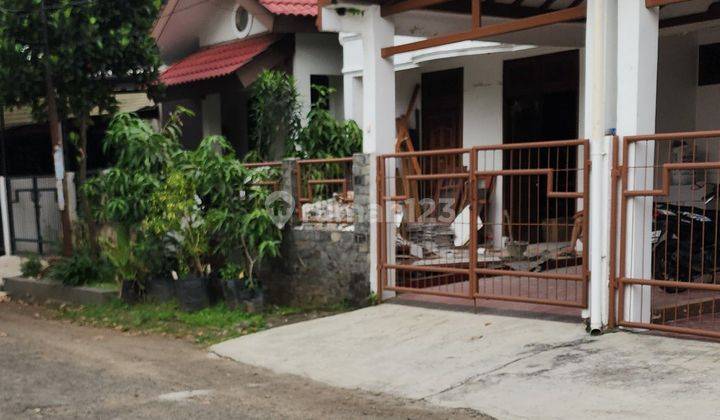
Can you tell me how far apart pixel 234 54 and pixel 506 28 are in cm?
731

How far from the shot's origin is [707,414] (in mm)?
4289

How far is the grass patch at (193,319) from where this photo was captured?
797cm

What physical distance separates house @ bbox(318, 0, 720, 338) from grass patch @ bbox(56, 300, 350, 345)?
123 centimetres

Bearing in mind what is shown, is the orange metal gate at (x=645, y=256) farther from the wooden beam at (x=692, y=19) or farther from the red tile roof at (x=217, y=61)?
the red tile roof at (x=217, y=61)

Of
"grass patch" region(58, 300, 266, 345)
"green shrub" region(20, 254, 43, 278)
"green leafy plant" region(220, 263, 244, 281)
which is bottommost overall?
"grass patch" region(58, 300, 266, 345)

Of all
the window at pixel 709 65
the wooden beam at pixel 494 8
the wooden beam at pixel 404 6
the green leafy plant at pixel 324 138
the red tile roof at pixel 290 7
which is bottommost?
the green leafy plant at pixel 324 138

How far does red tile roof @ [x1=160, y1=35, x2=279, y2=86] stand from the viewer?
12484mm

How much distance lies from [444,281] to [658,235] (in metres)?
2.42

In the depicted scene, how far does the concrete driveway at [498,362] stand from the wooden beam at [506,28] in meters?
2.91

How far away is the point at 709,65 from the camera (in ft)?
30.4

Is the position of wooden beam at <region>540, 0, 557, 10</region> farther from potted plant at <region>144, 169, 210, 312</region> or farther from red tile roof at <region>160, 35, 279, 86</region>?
red tile roof at <region>160, 35, 279, 86</region>

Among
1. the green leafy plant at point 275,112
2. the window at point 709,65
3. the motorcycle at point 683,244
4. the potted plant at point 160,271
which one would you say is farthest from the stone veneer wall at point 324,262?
the window at point 709,65

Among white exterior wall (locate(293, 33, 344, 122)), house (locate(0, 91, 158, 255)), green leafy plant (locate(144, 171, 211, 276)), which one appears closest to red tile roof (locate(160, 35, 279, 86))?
white exterior wall (locate(293, 33, 344, 122))

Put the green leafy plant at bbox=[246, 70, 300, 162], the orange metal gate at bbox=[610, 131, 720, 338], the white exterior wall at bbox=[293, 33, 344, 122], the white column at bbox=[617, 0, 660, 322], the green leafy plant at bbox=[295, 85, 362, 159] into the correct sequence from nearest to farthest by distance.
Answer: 1. the orange metal gate at bbox=[610, 131, 720, 338]
2. the white column at bbox=[617, 0, 660, 322]
3. the green leafy plant at bbox=[295, 85, 362, 159]
4. the green leafy plant at bbox=[246, 70, 300, 162]
5. the white exterior wall at bbox=[293, 33, 344, 122]
